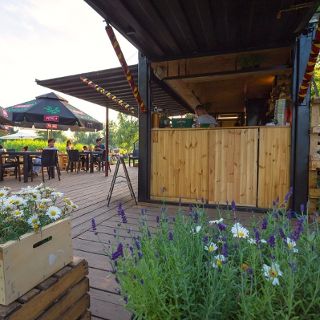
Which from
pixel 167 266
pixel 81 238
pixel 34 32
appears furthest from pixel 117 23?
pixel 34 32

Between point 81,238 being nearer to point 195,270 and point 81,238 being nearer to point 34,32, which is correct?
point 195,270

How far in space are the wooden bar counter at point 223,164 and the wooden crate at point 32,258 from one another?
2.30 m

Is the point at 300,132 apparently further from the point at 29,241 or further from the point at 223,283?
the point at 29,241

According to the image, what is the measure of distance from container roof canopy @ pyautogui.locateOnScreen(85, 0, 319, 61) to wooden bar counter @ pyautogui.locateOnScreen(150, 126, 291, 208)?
3.89ft

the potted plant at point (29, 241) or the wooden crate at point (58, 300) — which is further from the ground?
the potted plant at point (29, 241)

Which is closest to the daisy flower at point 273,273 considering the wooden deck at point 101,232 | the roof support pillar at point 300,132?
the wooden deck at point 101,232

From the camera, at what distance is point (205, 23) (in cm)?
290

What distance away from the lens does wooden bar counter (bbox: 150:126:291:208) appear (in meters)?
3.49

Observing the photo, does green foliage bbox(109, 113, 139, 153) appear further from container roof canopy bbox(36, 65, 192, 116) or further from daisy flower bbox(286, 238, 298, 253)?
daisy flower bbox(286, 238, 298, 253)

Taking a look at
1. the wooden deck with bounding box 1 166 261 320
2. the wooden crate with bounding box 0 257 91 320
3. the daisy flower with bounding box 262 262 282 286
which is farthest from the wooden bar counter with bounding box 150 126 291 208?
the daisy flower with bounding box 262 262 282 286

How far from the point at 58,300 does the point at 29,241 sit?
0.29 m

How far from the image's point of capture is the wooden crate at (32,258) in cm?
92

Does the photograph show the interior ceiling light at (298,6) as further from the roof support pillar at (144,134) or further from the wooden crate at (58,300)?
the wooden crate at (58,300)

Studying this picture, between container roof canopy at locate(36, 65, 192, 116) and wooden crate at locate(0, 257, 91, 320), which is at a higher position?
container roof canopy at locate(36, 65, 192, 116)
